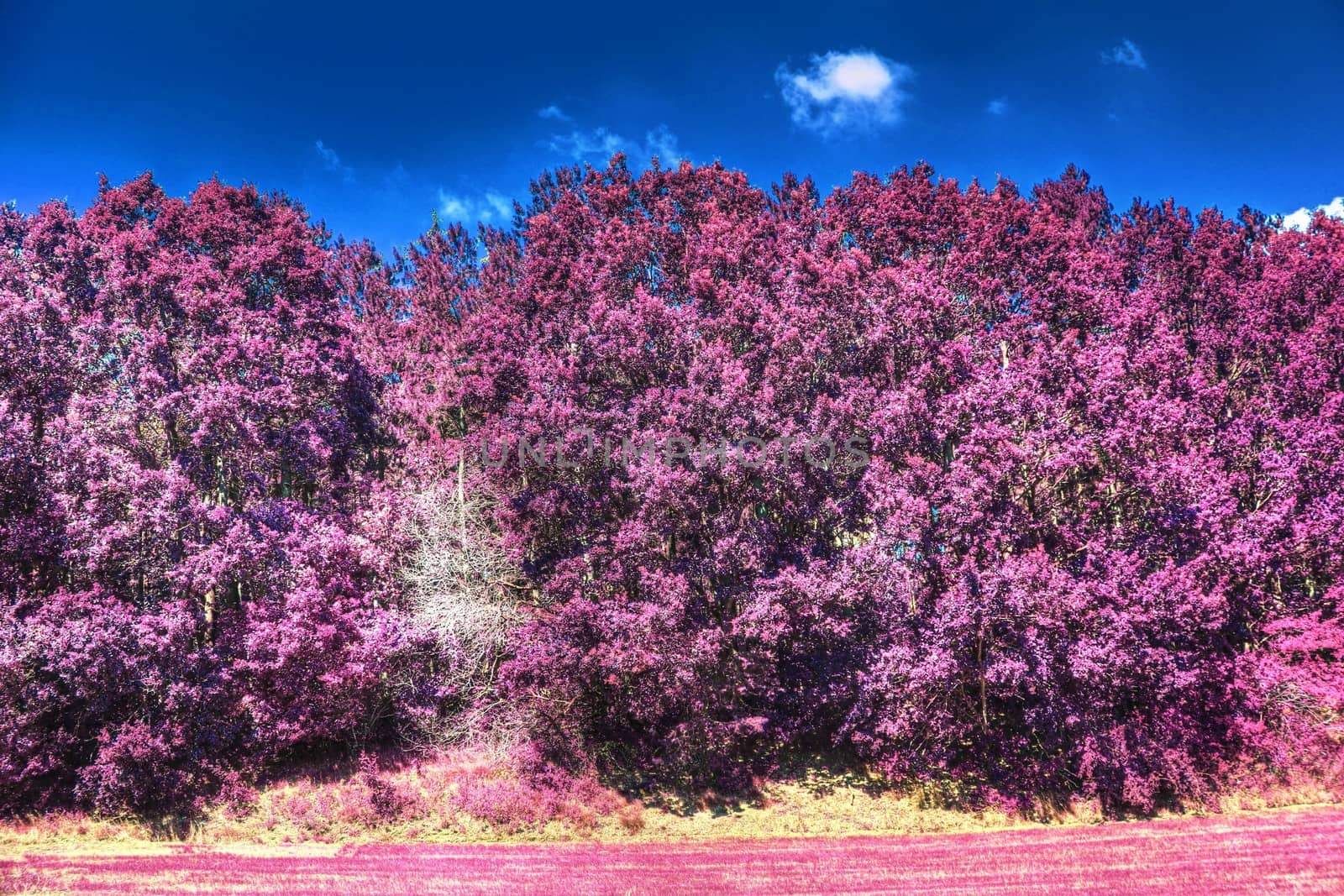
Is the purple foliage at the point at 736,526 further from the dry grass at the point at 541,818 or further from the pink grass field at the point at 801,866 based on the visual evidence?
the pink grass field at the point at 801,866

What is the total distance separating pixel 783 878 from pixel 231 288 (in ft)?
72.6

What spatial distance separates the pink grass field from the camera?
45.5 ft

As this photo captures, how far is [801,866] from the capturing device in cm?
1543

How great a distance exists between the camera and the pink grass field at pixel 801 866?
13867 mm

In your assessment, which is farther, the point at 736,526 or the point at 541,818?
the point at 736,526

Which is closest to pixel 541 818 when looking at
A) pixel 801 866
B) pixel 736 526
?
pixel 801 866

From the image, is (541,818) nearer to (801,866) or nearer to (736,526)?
(801,866)

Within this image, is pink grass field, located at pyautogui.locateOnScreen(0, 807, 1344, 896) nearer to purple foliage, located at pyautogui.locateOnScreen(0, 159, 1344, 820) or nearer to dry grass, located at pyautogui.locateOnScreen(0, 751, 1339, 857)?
dry grass, located at pyautogui.locateOnScreen(0, 751, 1339, 857)

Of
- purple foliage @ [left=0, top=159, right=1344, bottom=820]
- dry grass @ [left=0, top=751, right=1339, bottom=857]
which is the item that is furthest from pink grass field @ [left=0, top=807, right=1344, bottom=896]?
purple foliage @ [left=0, top=159, right=1344, bottom=820]

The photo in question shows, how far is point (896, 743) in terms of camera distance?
1902 centimetres

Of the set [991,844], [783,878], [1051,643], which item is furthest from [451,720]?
[1051,643]

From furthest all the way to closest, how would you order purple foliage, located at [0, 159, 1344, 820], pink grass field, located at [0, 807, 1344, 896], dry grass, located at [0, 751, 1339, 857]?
1. purple foliage, located at [0, 159, 1344, 820]
2. dry grass, located at [0, 751, 1339, 857]
3. pink grass field, located at [0, 807, 1344, 896]

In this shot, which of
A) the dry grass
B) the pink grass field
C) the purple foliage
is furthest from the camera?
the purple foliage

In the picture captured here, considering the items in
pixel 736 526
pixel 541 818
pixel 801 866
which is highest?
pixel 736 526
